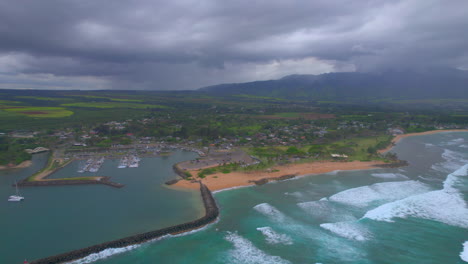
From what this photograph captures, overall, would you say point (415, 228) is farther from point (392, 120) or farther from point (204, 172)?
point (392, 120)

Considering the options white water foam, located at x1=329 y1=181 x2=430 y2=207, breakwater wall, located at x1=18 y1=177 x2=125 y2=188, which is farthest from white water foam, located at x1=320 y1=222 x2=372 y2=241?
breakwater wall, located at x1=18 y1=177 x2=125 y2=188

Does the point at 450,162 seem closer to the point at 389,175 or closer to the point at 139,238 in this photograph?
the point at 389,175

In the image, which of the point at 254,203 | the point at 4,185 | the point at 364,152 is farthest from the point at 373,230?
the point at 4,185

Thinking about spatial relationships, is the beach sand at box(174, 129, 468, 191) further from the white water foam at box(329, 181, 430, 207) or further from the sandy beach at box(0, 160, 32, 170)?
the sandy beach at box(0, 160, 32, 170)

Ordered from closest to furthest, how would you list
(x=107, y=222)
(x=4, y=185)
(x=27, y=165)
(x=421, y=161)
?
(x=107, y=222)
(x=4, y=185)
(x=27, y=165)
(x=421, y=161)

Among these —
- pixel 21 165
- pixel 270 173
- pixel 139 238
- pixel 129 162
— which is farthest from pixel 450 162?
pixel 21 165
